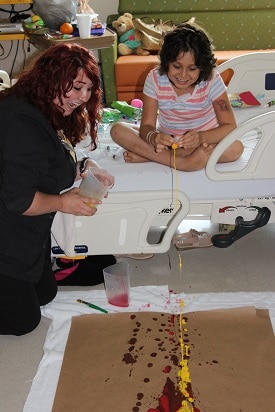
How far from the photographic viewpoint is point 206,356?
5.96 feet

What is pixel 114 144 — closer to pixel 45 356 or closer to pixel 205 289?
pixel 205 289

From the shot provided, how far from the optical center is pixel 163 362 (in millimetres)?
1796

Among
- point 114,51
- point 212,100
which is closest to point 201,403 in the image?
point 212,100

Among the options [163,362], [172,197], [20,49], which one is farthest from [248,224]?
[20,49]

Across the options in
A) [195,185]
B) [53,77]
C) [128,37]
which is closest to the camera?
[53,77]

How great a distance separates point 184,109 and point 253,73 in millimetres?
704

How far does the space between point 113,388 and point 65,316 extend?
443 mm

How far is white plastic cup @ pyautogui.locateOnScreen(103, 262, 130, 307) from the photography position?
209cm

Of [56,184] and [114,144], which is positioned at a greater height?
[56,184]

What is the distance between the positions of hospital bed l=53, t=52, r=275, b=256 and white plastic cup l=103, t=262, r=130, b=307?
88mm

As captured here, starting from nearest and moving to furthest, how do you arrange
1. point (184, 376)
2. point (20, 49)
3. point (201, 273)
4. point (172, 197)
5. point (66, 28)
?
point (184, 376), point (172, 197), point (201, 273), point (66, 28), point (20, 49)

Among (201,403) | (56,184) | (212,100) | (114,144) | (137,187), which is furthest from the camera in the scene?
(114,144)

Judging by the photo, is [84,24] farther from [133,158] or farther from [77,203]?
[77,203]

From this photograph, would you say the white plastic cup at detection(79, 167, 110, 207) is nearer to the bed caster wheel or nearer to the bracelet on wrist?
the bracelet on wrist
